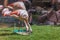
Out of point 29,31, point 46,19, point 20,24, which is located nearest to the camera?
point 29,31

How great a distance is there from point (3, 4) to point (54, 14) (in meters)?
1.61

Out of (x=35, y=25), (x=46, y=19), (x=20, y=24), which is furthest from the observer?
(x=46, y=19)

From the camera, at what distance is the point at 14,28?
19.0ft

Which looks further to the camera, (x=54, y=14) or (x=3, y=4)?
(x=54, y=14)

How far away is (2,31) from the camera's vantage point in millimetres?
5695

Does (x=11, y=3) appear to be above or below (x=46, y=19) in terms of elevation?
above

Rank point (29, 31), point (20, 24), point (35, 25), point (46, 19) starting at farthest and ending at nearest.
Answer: point (46, 19), point (35, 25), point (20, 24), point (29, 31)

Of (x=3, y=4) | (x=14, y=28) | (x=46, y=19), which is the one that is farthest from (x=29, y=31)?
(x=46, y=19)

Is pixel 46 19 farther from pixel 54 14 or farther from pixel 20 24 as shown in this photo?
pixel 20 24

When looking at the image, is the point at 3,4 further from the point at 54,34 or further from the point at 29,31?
the point at 54,34

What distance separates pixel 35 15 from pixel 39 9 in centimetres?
17

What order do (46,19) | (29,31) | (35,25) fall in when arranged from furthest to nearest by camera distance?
(46,19) → (35,25) → (29,31)

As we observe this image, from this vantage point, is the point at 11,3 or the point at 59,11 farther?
the point at 59,11

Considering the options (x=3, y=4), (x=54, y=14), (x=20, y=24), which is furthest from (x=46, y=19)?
(x=3, y=4)
